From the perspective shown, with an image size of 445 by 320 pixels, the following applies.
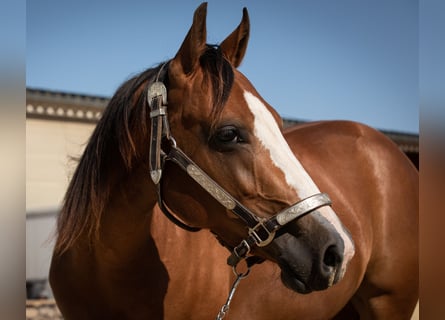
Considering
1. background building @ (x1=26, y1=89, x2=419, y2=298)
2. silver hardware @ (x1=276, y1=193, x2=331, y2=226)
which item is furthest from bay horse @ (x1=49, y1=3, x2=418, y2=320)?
background building @ (x1=26, y1=89, x2=419, y2=298)

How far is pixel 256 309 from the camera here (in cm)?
218

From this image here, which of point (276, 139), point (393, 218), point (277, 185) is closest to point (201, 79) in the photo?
point (276, 139)

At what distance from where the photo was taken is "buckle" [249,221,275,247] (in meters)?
1.47

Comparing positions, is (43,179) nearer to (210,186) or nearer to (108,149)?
(108,149)

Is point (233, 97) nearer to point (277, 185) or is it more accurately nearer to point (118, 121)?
point (277, 185)

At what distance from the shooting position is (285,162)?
146 centimetres

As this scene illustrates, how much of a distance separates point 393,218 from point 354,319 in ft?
2.38

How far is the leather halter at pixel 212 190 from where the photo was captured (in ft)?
4.70

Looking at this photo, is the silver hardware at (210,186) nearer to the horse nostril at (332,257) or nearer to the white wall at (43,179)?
the horse nostril at (332,257)

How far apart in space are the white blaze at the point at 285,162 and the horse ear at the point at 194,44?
209 mm

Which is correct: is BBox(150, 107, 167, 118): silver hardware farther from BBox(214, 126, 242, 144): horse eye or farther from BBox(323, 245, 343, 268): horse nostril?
BBox(323, 245, 343, 268): horse nostril

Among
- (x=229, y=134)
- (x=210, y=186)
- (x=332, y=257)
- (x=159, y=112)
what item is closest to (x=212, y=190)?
(x=210, y=186)

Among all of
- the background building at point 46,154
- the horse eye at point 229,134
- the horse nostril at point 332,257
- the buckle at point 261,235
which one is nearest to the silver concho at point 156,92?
the horse eye at point 229,134

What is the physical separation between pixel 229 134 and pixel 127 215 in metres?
0.45
